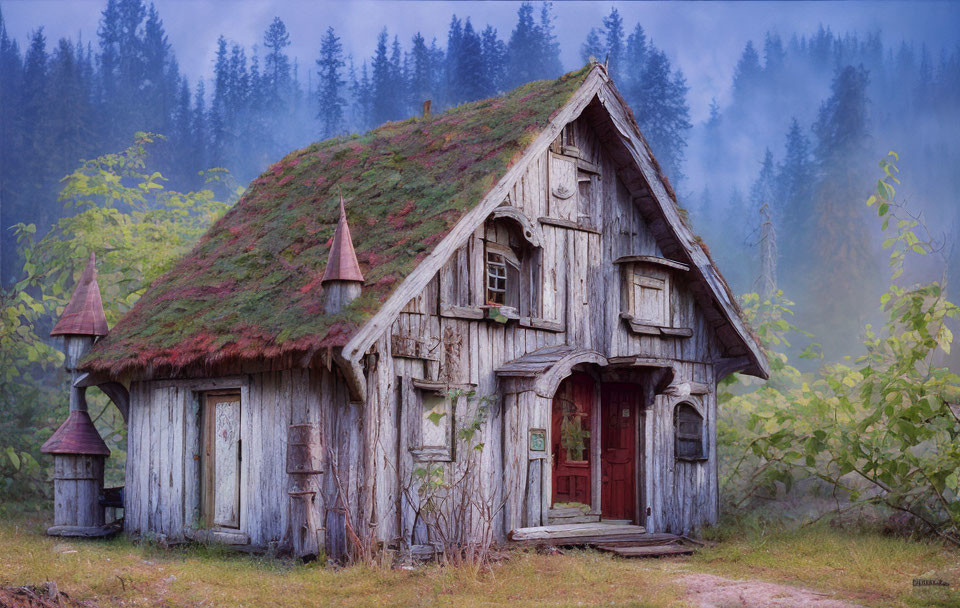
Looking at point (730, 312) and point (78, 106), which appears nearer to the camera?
point (730, 312)

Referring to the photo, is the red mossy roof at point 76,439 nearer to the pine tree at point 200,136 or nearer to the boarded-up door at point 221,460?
the boarded-up door at point 221,460

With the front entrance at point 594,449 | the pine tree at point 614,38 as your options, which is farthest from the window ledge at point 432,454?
the pine tree at point 614,38

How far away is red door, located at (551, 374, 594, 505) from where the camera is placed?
14719mm

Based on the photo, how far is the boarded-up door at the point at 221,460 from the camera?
13.4 metres

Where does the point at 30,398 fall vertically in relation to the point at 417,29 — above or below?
below

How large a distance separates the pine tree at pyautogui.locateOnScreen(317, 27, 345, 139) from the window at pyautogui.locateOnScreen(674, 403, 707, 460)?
169 feet

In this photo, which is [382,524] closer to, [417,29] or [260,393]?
[260,393]

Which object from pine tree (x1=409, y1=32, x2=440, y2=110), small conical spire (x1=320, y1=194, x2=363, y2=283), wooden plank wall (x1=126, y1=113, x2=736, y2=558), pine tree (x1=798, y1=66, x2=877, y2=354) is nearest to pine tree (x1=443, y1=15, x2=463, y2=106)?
pine tree (x1=409, y1=32, x2=440, y2=110)

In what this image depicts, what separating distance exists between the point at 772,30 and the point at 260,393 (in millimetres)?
74399

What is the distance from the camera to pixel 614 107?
14.6 m

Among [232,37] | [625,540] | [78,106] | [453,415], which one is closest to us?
[453,415]

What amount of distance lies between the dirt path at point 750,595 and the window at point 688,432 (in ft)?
14.8

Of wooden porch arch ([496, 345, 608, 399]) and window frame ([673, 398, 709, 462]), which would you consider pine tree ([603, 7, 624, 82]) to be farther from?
wooden porch arch ([496, 345, 608, 399])

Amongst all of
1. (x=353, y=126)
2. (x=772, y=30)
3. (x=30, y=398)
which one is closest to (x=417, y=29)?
(x=353, y=126)
